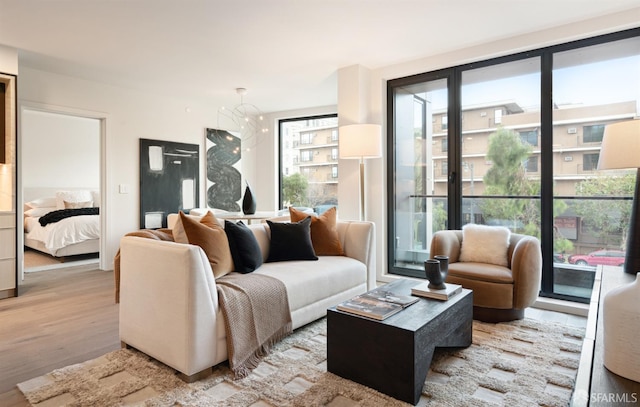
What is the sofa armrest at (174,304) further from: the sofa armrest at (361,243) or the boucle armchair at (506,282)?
the boucle armchair at (506,282)

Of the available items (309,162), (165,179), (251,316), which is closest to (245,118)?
(309,162)

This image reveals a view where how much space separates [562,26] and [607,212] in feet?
5.51

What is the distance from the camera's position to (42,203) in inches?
271

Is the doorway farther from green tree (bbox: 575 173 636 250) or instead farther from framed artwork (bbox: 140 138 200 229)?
green tree (bbox: 575 173 636 250)

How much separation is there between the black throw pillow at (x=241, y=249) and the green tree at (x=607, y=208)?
2.89 m

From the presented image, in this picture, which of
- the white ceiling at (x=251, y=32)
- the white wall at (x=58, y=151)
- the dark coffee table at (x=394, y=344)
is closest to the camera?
the dark coffee table at (x=394, y=344)

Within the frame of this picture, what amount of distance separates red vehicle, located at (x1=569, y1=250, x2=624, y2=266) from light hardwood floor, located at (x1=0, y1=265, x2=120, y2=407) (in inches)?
151

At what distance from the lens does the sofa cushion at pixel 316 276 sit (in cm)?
251

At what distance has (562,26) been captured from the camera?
10.5 ft

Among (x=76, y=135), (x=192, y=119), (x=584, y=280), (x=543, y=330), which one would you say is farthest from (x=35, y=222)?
(x=584, y=280)

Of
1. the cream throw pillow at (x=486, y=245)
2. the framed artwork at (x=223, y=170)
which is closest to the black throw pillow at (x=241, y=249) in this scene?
the cream throw pillow at (x=486, y=245)

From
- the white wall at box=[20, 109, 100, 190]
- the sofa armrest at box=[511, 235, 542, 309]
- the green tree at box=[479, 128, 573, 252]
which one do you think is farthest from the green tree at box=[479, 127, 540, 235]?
the white wall at box=[20, 109, 100, 190]

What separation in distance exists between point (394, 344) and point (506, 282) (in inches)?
57.9

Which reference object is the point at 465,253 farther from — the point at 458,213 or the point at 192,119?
the point at 192,119
